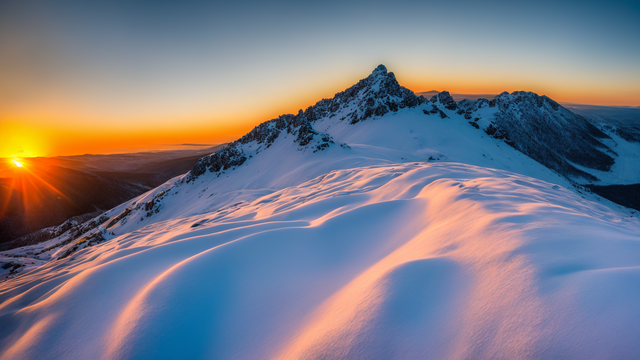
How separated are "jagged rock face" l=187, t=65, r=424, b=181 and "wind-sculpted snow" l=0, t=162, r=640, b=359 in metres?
20.6

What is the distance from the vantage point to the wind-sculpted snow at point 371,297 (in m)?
1.69

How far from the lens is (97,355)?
240 centimetres

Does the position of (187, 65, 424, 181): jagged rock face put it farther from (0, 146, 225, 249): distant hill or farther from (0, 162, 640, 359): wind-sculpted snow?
(0, 146, 225, 249): distant hill

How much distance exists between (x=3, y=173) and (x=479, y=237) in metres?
73.6

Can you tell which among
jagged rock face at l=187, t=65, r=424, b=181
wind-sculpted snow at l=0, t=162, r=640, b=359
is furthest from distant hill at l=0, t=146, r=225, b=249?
wind-sculpted snow at l=0, t=162, r=640, b=359

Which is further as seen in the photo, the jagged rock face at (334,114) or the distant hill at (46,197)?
the distant hill at (46,197)

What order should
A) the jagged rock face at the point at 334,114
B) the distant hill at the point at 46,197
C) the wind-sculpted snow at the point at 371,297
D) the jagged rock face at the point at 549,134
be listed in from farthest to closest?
1. the jagged rock face at the point at 549,134
2. the distant hill at the point at 46,197
3. the jagged rock face at the point at 334,114
4. the wind-sculpted snow at the point at 371,297

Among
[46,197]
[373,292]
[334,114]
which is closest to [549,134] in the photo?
[334,114]

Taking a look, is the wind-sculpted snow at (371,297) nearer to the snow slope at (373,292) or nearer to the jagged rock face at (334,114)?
the snow slope at (373,292)

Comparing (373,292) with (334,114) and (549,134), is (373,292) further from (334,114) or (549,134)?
(549,134)

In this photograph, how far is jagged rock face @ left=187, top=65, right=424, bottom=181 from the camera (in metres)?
29.5

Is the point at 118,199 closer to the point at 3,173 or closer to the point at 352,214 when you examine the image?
the point at 3,173

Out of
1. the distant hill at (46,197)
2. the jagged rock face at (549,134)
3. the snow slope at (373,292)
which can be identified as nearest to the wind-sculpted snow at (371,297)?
the snow slope at (373,292)

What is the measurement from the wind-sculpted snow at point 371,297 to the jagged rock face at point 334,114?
67.5 ft
